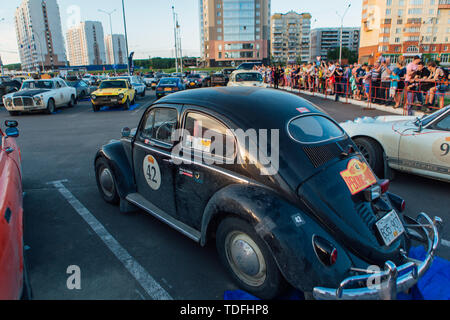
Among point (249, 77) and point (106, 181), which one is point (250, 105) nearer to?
point (106, 181)

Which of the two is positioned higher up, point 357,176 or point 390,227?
point 357,176

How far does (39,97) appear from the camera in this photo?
15.7 meters

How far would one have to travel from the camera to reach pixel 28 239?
4043mm

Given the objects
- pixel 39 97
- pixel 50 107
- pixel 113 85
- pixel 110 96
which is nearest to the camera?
pixel 39 97

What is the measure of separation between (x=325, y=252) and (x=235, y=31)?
123 m

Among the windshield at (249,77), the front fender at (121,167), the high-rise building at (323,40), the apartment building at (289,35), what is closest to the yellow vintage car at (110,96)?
the windshield at (249,77)

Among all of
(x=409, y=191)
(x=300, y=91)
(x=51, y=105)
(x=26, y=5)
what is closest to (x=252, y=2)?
(x=26, y=5)

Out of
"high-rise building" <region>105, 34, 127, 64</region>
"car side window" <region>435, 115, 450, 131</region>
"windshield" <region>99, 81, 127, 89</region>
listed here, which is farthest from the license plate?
"high-rise building" <region>105, 34, 127, 64</region>

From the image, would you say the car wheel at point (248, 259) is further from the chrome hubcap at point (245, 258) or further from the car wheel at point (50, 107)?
the car wheel at point (50, 107)

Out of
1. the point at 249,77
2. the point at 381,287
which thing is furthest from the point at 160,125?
the point at 249,77

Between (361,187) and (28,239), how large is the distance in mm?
3967

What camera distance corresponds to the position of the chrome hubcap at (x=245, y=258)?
2770 mm

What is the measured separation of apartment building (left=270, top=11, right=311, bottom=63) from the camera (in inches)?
6319

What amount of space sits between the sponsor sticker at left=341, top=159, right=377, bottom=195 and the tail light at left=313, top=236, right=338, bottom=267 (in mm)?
661
